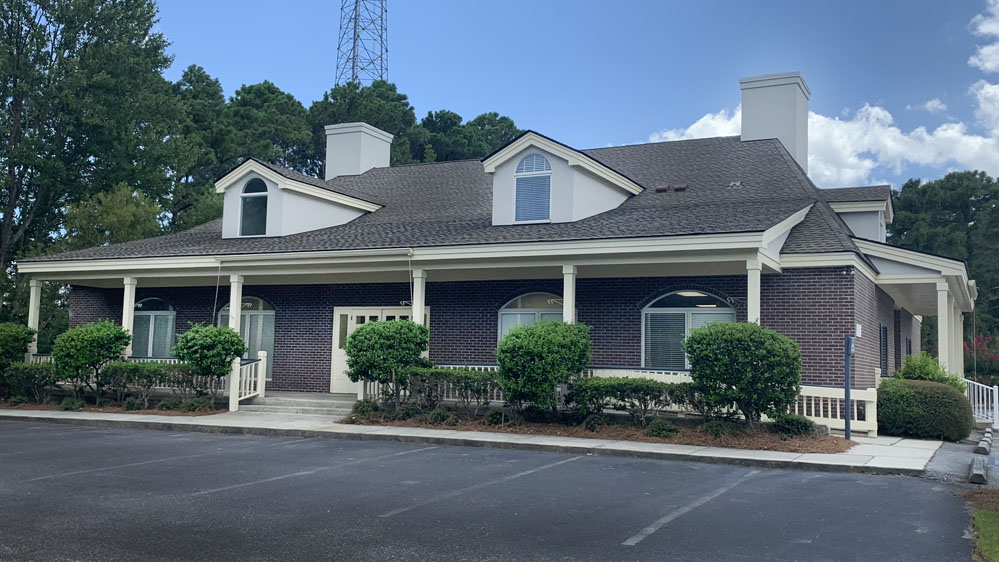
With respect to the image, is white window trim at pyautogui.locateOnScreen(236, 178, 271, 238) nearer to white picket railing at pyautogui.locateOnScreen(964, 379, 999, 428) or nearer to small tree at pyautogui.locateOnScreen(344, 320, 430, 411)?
small tree at pyautogui.locateOnScreen(344, 320, 430, 411)

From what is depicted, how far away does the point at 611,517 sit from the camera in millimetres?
7664

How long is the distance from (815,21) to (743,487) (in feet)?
53.7

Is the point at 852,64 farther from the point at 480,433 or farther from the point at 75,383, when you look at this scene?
the point at 75,383

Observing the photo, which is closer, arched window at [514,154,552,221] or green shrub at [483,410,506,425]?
green shrub at [483,410,506,425]

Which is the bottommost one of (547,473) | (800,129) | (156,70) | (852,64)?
(547,473)

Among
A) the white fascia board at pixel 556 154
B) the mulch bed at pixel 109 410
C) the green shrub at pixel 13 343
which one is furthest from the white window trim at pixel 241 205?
the white fascia board at pixel 556 154

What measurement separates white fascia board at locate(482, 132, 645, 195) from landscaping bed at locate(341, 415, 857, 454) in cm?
562

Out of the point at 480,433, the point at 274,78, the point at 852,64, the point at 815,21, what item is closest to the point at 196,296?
the point at 480,433

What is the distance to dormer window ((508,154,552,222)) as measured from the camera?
17422 millimetres

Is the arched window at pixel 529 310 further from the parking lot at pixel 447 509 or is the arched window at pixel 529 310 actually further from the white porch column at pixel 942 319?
the white porch column at pixel 942 319

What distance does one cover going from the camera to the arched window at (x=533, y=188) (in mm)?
17422

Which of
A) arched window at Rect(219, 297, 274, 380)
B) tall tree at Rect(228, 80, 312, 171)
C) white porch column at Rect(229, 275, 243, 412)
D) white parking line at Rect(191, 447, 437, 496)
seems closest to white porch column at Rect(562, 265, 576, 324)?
white parking line at Rect(191, 447, 437, 496)

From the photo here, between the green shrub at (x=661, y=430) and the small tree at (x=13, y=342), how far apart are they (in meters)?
14.7

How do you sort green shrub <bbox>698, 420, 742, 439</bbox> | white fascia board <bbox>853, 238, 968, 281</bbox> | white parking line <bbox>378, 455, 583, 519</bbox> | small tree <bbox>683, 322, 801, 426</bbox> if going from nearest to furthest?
white parking line <bbox>378, 455, 583, 519</bbox>, small tree <bbox>683, 322, 801, 426</bbox>, green shrub <bbox>698, 420, 742, 439</bbox>, white fascia board <bbox>853, 238, 968, 281</bbox>
